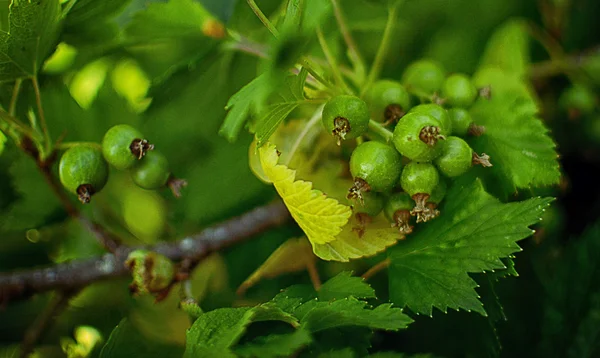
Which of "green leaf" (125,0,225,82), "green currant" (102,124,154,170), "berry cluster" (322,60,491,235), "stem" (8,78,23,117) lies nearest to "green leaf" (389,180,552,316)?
"berry cluster" (322,60,491,235)

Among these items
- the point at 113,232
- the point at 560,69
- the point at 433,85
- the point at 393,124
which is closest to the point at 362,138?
the point at 393,124

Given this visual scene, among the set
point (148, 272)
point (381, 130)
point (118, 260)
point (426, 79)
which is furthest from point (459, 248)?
point (118, 260)

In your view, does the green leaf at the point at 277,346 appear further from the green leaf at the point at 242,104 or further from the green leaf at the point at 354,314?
the green leaf at the point at 242,104

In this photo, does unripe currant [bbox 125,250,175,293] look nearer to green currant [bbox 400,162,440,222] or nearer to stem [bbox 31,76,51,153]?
stem [bbox 31,76,51,153]

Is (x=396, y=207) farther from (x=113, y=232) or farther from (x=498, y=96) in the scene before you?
(x=113, y=232)

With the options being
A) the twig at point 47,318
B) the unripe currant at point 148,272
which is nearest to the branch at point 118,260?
the twig at point 47,318

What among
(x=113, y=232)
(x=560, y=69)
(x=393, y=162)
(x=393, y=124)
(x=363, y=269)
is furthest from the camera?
(x=560, y=69)

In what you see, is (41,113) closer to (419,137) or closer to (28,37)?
(28,37)
